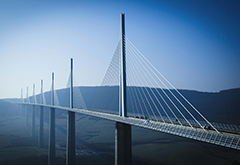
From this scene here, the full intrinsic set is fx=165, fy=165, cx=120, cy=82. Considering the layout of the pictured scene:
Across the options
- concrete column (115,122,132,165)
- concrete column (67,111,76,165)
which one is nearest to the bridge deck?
concrete column (115,122,132,165)

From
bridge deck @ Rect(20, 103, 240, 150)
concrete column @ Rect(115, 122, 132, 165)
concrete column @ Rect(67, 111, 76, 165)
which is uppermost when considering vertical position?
bridge deck @ Rect(20, 103, 240, 150)

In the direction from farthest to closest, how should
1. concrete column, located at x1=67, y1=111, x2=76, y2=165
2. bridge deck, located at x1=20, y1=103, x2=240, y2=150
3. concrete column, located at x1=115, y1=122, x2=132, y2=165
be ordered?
concrete column, located at x1=67, y1=111, x2=76, y2=165, concrete column, located at x1=115, y1=122, x2=132, y2=165, bridge deck, located at x1=20, y1=103, x2=240, y2=150

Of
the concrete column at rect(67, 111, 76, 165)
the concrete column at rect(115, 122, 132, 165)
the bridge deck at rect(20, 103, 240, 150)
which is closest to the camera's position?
the bridge deck at rect(20, 103, 240, 150)

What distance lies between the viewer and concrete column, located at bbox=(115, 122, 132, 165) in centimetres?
1183

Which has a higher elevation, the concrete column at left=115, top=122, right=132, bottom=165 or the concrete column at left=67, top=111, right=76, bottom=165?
→ the concrete column at left=115, top=122, right=132, bottom=165

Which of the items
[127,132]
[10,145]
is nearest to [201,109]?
[127,132]

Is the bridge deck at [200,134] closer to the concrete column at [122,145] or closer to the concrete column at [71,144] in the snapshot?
the concrete column at [122,145]

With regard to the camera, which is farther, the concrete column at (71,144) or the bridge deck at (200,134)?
the concrete column at (71,144)

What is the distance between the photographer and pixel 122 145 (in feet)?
39.3

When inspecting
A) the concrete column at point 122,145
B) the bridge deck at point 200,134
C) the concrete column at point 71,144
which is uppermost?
the bridge deck at point 200,134

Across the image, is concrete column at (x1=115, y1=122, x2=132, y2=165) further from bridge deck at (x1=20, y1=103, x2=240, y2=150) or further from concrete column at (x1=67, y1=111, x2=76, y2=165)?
concrete column at (x1=67, y1=111, x2=76, y2=165)

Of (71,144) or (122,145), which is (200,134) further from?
(71,144)

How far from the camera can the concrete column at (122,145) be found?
11828 mm

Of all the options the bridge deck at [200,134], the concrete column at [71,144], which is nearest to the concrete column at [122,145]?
the bridge deck at [200,134]
